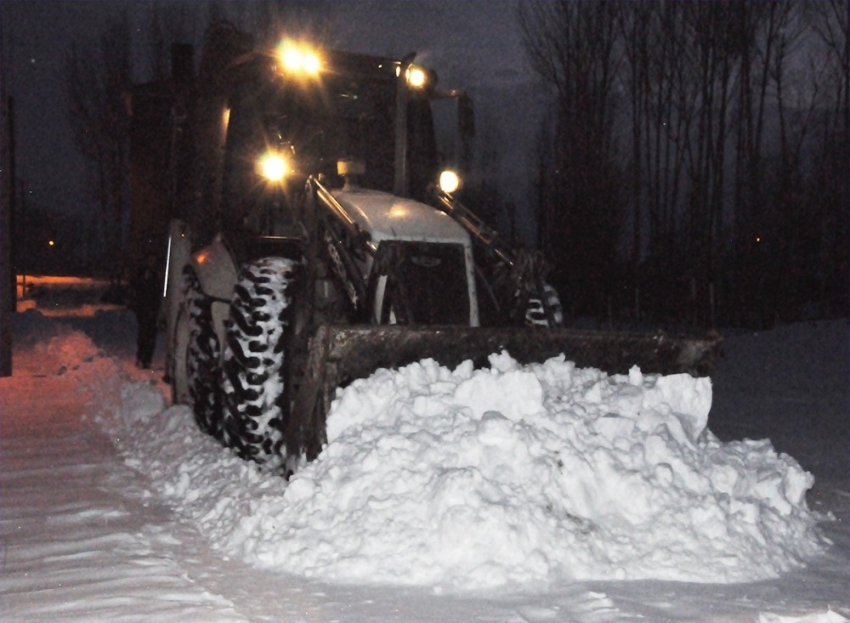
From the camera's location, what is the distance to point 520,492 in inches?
183

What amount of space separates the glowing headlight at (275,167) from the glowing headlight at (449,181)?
128 cm

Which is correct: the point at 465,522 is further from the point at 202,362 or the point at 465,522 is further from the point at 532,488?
the point at 202,362

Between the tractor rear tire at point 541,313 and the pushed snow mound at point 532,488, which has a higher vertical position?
the tractor rear tire at point 541,313

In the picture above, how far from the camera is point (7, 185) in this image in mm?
12266

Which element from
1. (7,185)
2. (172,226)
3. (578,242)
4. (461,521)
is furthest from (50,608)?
(578,242)

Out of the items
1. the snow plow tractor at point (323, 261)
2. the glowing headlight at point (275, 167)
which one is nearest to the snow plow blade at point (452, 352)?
the snow plow tractor at point (323, 261)

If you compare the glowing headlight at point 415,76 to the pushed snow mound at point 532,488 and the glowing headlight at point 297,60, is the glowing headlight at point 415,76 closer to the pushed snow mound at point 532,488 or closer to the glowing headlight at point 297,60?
the glowing headlight at point 297,60

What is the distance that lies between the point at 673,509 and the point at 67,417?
580cm

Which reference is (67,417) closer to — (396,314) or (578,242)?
(396,314)

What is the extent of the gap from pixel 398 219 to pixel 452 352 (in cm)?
127

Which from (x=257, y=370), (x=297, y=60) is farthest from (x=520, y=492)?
(x=297, y=60)

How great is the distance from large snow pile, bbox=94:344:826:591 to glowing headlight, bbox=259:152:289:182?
238cm

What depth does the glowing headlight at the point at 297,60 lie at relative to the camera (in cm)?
722

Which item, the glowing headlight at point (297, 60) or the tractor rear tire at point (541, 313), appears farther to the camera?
the tractor rear tire at point (541, 313)
